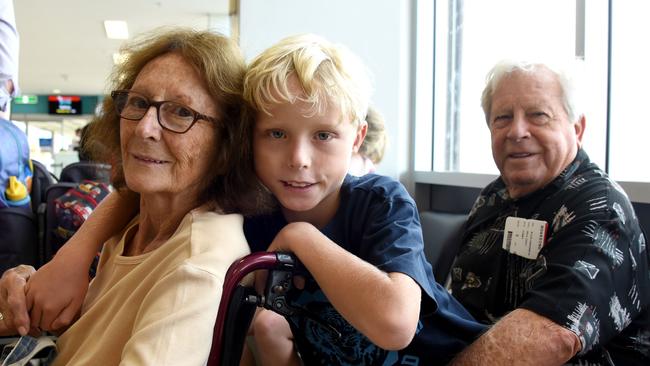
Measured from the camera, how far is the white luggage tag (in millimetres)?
1406

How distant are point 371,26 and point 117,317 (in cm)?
256

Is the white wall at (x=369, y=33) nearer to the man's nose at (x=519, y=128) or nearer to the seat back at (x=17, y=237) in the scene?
the seat back at (x=17, y=237)

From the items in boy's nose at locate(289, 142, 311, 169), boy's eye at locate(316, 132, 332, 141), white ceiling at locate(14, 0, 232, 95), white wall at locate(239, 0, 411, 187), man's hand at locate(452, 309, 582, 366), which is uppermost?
white ceiling at locate(14, 0, 232, 95)

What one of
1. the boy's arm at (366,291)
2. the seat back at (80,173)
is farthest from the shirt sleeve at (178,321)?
the seat back at (80,173)

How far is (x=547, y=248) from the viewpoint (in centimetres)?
132

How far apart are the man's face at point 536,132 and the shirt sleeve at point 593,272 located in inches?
10.0

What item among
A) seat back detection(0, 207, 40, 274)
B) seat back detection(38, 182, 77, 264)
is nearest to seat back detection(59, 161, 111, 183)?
seat back detection(38, 182, 77, 264)

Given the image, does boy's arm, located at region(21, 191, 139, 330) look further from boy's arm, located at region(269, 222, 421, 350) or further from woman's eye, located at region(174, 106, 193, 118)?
boy's arm, located at region(269, 222, 421, 350)

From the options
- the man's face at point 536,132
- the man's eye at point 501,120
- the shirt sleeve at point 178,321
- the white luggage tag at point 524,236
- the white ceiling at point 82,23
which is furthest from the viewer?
the white ceiling at point 82,23

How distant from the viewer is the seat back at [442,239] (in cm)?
204

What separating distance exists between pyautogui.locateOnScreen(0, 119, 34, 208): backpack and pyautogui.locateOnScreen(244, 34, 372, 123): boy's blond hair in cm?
148

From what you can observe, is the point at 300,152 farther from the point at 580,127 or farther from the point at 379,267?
the point at 580,127

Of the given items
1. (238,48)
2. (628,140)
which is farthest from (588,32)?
(238,48)

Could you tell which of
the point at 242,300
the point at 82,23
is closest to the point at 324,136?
the point at 242,300
